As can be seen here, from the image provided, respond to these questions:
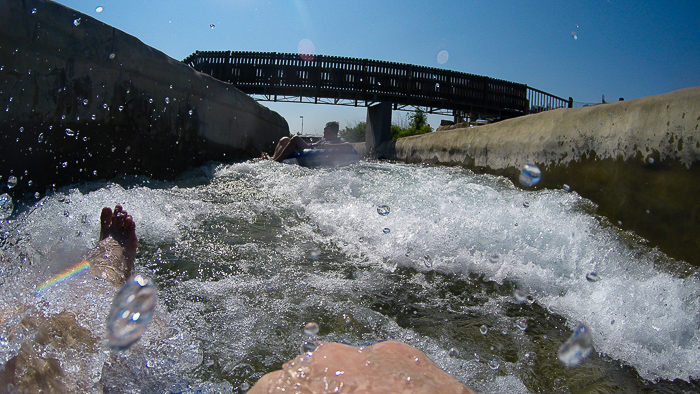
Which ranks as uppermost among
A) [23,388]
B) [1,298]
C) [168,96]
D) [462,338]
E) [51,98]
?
[168,96]

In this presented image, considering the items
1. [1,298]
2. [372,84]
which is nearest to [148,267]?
[1,298]

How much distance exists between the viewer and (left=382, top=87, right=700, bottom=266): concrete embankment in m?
2.07

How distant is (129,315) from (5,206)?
6.36 ft

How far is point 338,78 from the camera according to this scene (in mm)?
12719

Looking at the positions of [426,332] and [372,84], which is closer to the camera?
[426,332]

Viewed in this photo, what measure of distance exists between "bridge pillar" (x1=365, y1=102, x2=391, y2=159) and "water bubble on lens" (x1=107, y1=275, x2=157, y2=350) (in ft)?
35.7

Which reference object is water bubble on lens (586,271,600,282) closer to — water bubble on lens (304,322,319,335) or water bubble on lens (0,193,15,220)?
water bubble on lens (304,322,319,335)

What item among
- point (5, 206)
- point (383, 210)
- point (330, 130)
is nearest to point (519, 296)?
point (383, 210)

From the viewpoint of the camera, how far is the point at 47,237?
2.24 m

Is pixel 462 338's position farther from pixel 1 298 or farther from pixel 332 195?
pixel 332 195

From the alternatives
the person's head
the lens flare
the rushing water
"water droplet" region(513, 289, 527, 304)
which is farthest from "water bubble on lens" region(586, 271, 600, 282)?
the person's head

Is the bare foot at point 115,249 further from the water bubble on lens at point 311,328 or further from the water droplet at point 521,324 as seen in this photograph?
the water droplet at point 521,324

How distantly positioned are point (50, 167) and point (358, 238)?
257 cm

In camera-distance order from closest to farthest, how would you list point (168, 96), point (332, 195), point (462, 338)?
point (462, 338) < point (332, 195) < point (168, 96)
